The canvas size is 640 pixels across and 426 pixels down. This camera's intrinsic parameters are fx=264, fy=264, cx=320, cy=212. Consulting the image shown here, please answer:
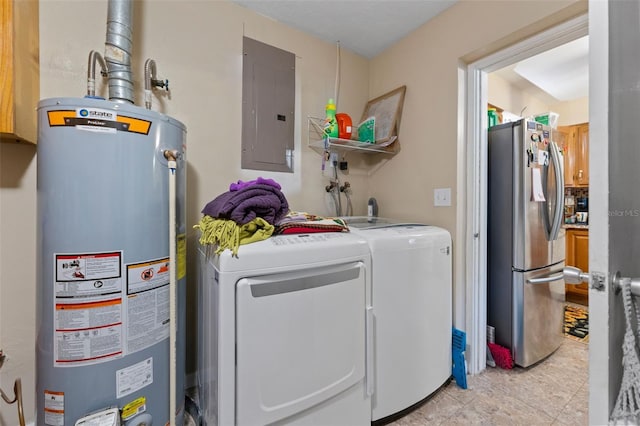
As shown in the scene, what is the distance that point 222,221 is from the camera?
1.04 m

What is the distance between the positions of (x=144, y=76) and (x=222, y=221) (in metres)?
1.03

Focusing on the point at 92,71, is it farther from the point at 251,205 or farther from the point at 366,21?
the point at 366,21

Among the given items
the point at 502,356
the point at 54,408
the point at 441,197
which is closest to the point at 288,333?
the point at 54,408

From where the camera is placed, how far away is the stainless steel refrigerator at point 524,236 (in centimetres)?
178

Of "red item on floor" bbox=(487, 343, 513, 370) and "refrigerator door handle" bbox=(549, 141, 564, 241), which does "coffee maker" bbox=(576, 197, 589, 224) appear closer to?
"refrigerator door handle" bbox=(549, 141, 564, 241)

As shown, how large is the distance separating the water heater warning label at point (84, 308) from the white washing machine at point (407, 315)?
104 centimetres

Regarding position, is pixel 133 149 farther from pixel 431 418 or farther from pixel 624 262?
pixel 431 418

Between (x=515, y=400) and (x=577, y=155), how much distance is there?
3475 mm

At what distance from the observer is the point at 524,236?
1778 mm

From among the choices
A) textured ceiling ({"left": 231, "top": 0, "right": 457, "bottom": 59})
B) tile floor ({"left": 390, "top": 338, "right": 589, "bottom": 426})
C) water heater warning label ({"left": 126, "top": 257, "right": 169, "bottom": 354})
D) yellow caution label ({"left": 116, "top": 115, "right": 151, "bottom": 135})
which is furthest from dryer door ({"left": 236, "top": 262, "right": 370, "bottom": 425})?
textured ceiling ({"left": 231, "top": 0, "right": 457, "bottom": 59})

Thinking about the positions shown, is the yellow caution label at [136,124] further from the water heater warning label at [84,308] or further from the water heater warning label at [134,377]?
the water heater warning label at [134,377]

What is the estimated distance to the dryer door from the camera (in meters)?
0.94

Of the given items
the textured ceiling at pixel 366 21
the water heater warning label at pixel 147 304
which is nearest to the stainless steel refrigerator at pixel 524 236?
the textured ceiling at pixel 366 21

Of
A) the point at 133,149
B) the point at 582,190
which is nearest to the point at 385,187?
the point at 133,149
